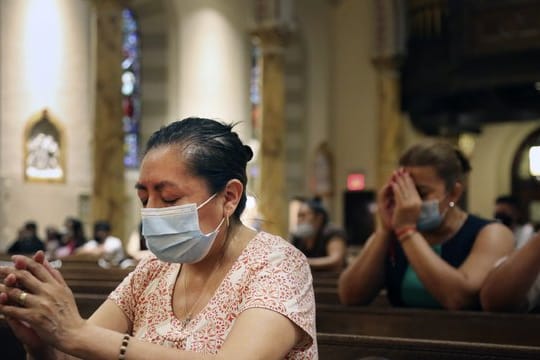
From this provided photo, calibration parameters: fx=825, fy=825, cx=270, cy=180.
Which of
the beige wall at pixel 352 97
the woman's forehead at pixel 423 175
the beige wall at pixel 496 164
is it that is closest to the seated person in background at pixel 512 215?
the woman's forehead at pixel 423 175

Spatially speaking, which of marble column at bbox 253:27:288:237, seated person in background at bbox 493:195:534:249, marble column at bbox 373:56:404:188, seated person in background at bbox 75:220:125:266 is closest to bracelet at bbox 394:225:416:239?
seated person in background at bbox 493:195:534:249

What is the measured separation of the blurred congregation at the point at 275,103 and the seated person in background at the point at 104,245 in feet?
0.09

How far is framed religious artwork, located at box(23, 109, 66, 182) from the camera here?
16047mm

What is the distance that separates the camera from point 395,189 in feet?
11.9

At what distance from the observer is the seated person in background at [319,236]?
22.9ft

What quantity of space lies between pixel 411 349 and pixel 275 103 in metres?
12.4

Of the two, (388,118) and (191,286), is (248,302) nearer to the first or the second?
(191,286)

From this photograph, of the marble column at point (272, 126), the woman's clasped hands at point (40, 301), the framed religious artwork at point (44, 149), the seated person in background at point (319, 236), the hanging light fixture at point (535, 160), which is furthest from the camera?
the framed religious artwork at point (44, 149)

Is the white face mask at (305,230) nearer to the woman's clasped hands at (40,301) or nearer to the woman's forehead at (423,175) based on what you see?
the woman's forehead at (423,175)

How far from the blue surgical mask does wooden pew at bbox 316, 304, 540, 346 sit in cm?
152

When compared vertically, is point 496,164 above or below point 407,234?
below

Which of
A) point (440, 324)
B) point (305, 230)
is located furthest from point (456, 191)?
point (305, 230)

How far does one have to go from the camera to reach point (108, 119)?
12391 millimetres

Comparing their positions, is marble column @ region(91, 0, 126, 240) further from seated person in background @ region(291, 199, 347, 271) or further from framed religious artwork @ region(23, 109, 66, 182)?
seated person in background @ region(291, 199, 347, 271)
